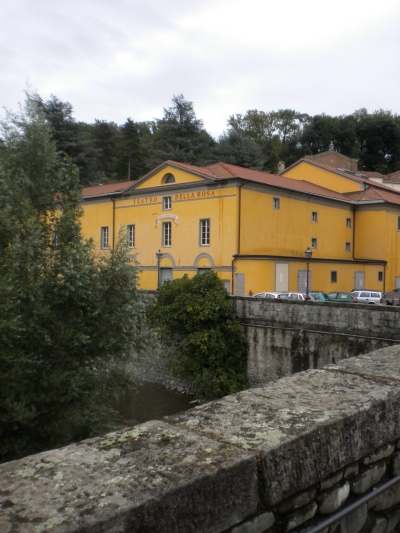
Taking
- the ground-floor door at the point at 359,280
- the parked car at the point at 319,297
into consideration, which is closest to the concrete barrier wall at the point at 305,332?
the parked car at the point at 319,297

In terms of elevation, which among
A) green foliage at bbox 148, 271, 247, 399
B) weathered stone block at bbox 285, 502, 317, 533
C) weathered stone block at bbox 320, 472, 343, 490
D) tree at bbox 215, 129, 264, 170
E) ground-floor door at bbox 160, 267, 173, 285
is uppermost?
tree at bbox 215, 129, 264, 170

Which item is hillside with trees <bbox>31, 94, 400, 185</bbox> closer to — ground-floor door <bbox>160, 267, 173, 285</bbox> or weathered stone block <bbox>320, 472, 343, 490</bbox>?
ground-floor door <bbox>160, 267, 173, 285</bbox>

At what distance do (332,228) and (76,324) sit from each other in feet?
91.6

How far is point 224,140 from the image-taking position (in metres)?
55.1

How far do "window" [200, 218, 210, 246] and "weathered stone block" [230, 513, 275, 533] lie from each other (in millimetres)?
28955

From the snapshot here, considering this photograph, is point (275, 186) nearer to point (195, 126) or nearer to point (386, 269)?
point (386, 269)

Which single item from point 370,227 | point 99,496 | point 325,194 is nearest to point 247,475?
point 99,496

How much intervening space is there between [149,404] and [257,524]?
1876 centimetres

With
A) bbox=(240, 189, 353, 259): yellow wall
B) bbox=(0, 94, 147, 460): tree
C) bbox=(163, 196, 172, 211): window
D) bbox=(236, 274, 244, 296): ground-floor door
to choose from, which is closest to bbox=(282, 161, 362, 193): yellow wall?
bbox=(240, 189, 353, 259): yellow wall

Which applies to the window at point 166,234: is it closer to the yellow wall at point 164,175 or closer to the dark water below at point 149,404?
the yellow wall at point 164,175

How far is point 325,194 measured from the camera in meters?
35.8

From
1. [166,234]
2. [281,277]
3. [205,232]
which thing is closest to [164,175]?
[166,234]

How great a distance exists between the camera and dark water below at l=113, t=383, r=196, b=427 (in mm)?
18422

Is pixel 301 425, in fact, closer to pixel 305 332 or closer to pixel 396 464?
pixel 396 464
